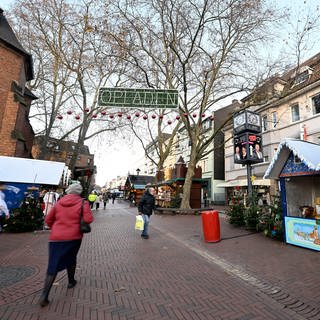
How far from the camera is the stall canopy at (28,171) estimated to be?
9.85 m

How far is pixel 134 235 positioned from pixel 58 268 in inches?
222

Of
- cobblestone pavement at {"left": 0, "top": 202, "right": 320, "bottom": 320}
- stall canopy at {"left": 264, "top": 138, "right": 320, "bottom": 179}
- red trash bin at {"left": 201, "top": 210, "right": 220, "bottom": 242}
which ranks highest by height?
stall canopy at {"left": 264, "top": 138, "right": 320, "bottom": 179}

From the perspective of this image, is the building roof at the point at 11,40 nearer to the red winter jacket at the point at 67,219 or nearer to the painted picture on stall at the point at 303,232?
the red winter jacket at the point at 67,219

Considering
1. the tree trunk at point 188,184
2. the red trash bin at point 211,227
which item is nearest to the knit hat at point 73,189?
the red trash bin at point 211,227

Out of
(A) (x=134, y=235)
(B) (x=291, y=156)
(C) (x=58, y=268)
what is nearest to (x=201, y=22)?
(B) (x=291, y=156)

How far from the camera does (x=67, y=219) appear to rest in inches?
135

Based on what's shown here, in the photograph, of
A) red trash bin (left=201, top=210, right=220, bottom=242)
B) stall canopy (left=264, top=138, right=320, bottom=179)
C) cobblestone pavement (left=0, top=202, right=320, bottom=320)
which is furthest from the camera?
red trash bin (left=201, top=210, right=220, bottom=242)

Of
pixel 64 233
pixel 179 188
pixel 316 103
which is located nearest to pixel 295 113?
pixel 316 103

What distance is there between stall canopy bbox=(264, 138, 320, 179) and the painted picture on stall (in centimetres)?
159

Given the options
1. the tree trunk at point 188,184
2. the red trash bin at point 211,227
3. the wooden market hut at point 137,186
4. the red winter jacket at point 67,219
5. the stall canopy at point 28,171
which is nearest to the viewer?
A: the red winter jacket at point 67,219

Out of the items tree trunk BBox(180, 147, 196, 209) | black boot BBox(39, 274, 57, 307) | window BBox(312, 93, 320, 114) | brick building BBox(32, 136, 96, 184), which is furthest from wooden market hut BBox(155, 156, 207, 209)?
black boot BBox(39, 274, 57, 307)

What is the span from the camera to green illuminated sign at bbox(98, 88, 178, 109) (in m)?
6.93

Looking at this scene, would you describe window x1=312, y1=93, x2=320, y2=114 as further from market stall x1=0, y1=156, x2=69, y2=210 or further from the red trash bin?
market stall x1=0, y1=156, x2=69, y2=210

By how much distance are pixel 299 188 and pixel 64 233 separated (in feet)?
25.6
